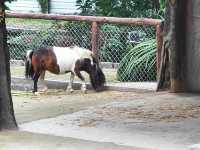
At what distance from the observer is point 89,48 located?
16.2 m

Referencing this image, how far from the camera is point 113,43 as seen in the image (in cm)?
1598

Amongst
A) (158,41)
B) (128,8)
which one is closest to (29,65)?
(158,41)

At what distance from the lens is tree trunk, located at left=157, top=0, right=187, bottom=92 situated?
545 inches

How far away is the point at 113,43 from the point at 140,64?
3.61ft

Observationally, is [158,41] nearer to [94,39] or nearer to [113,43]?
[94,39]

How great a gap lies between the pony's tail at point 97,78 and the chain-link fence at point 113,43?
32.3 inches

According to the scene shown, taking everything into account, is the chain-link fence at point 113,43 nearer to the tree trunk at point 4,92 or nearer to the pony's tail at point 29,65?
the pony's tail at point 29,65

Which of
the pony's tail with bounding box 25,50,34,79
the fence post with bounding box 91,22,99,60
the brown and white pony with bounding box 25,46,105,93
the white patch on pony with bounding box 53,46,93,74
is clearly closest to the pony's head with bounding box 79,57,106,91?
the brown and white pony with bounding box 25,46,105,93

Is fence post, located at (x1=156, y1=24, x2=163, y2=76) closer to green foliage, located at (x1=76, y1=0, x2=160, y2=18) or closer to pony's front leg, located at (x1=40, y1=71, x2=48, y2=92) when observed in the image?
pony's front leg, located at (x1=40, y1=71, x2=48, y2=92)

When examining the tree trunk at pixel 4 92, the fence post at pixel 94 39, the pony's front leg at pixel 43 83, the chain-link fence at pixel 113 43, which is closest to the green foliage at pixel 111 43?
the chain-link fence at pixel 113 43

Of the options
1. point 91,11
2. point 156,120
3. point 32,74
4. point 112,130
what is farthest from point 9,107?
point 91,11

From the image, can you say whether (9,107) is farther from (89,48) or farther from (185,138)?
(89,48)

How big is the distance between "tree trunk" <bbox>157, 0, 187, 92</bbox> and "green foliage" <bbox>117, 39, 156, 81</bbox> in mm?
1145

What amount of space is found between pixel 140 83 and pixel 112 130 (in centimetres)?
511
